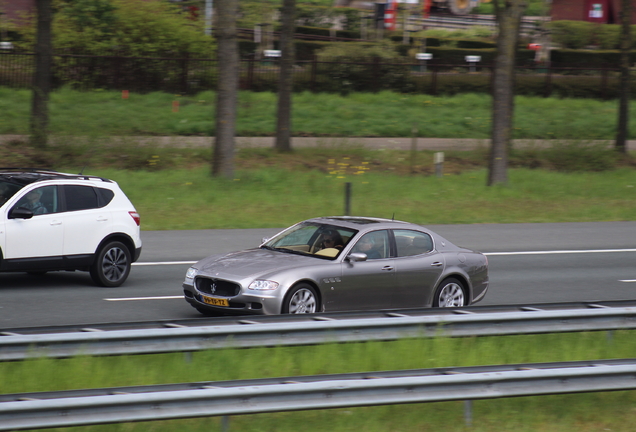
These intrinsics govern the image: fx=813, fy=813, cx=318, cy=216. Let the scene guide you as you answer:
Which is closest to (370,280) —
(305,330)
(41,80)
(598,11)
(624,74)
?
(305,330)

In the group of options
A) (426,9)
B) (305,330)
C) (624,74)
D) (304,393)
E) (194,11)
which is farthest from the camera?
(426,9)

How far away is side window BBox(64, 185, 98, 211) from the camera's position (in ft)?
40.3

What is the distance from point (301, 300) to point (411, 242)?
6.77 feet

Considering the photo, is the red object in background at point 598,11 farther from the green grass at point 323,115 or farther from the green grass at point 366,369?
the green grass at point 366,369

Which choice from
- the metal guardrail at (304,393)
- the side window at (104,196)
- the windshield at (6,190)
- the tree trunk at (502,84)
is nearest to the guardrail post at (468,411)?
the metal guardrail at (304,393)

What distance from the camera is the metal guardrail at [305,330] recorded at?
21.8ft

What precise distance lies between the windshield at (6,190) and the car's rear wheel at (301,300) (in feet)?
15.4

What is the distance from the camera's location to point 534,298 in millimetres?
12656

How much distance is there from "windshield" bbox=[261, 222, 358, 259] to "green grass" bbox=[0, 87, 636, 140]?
1544 cm

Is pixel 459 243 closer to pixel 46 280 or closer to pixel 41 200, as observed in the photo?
pixel 46 280

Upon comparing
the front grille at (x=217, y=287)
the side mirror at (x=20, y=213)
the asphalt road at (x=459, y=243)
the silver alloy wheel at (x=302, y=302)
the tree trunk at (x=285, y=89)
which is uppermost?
the tree trunk at (x=285, y=89)

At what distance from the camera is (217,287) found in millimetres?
9844

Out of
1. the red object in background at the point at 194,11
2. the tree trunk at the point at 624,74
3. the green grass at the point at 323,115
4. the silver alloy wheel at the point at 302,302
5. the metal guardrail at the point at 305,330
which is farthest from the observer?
the red object in background at the point at 194,11

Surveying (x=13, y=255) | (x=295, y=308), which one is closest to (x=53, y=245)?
(x=13, y=255)
